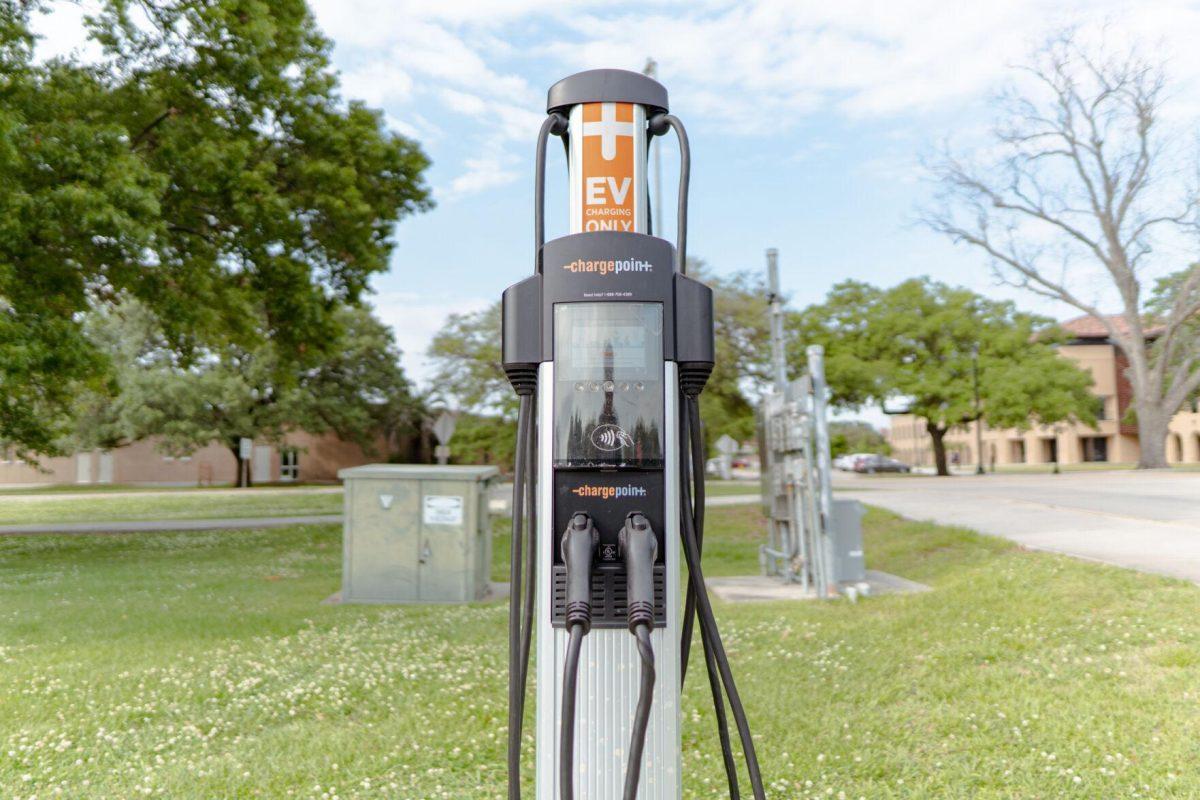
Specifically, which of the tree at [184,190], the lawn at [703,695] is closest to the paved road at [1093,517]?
the lawn at [703,695]

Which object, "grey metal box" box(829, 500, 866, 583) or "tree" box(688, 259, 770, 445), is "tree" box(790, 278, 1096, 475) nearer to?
"tree" box(688, 259, 770, 445)

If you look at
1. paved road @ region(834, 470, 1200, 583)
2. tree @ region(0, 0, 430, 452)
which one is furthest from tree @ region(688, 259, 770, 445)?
tree @ region(0, 0, 430, 452)

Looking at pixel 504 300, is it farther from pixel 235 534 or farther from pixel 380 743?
pixel 235 534

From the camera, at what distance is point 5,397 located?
11.8 metres

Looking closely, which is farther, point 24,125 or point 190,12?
point 190,12

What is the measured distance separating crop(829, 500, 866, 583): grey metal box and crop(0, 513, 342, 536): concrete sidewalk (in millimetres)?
11058

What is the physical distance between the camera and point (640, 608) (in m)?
2.04

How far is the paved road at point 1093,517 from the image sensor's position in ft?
30.4

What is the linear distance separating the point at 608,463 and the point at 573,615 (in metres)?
0.35

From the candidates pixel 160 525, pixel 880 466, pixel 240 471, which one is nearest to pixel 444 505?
pixel 160 525

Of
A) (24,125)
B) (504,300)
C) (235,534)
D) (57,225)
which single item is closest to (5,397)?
(57,225)

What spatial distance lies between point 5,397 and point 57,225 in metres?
2.38

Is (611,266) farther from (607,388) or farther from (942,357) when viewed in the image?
(942,357)

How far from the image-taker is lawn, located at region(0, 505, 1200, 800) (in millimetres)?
Result: 4035
